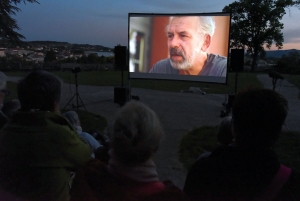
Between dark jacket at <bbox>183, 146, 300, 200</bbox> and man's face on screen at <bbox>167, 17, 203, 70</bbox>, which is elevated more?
man's face on screen at <bbox>167, 17, 203, 70</bbox>

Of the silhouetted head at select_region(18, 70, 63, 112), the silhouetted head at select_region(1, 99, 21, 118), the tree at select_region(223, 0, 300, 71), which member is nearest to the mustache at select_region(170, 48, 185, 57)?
the silhouetted head at select_region(1, 99, 21, 118)

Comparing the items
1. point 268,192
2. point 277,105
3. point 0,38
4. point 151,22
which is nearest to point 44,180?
point 268,192

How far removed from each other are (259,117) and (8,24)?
13.3 metres

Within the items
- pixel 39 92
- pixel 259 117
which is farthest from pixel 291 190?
pixel 39 92

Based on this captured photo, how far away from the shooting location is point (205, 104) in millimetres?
9156

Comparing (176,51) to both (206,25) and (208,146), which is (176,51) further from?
(208,146)

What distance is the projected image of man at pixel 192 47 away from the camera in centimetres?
820

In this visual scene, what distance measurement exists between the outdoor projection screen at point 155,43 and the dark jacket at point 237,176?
708 centimetres

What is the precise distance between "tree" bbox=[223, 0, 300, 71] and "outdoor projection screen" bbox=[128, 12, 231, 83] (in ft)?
96.8

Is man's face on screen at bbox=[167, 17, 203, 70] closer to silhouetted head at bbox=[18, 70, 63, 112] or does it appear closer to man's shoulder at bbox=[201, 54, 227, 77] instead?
man's shoulder at bbox=[201, 54, 227, 77]

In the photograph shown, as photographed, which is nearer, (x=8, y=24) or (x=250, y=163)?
(x=250, y=163)

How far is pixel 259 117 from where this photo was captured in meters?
1.38

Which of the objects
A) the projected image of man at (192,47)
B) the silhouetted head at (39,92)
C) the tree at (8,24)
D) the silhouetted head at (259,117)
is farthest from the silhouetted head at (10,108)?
the tree at (8,24)

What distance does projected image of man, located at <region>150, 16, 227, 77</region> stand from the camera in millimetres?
8203
